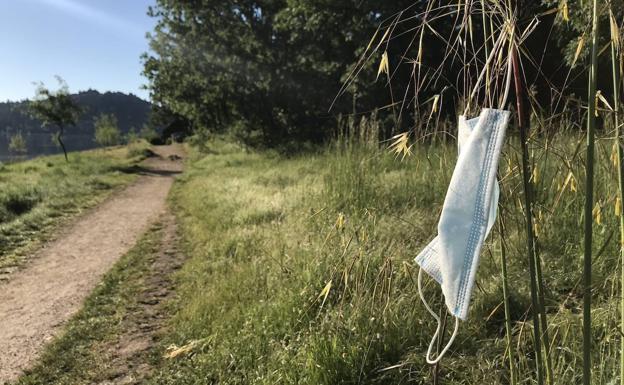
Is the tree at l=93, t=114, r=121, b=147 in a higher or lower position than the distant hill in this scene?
lower

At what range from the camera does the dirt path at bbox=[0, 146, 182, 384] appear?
431 cm

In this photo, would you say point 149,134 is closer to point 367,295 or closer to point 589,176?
point 367,295

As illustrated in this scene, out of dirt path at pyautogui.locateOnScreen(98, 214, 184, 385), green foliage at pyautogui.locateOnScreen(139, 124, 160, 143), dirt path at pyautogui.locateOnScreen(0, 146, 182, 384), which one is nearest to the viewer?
dirt path at pyautogui.locateOnScreen(98, 214, 184, 385)

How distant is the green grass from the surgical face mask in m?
3.37

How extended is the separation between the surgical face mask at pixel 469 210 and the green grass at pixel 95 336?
11.1ft

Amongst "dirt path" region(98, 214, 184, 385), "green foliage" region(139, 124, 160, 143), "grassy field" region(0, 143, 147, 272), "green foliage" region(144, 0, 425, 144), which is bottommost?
"dirt path" region(98, 214, 184, 385)

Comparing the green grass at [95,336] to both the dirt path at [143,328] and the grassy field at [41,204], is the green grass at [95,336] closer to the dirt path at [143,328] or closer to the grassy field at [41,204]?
the dirt path at [143,328]

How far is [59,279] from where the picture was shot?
6.09 meters

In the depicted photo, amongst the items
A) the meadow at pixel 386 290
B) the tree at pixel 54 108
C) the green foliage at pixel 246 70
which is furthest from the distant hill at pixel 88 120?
the meadow at pixel 386 290

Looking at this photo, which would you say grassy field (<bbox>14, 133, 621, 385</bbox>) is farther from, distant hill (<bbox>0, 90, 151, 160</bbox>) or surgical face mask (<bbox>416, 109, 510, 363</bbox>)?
distant hill (<bbox>0, 90, 151, 160</bbox>)

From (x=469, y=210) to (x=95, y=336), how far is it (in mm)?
4269

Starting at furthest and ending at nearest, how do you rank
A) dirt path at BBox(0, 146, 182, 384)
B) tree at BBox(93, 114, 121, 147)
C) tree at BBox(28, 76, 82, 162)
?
1. tree at BBox(93, 114, 121, 147)
2. tree at BBox(28, 76, 82, 162)
3. dirt path at BBox(0, 146, 182, 384)

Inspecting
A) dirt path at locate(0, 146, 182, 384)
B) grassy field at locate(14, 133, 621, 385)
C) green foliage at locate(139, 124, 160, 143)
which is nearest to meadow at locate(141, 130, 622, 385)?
grassy field at locate(14, 133, 621, 385)

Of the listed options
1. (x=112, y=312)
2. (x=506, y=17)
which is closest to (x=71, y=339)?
(x=112, y=312)
